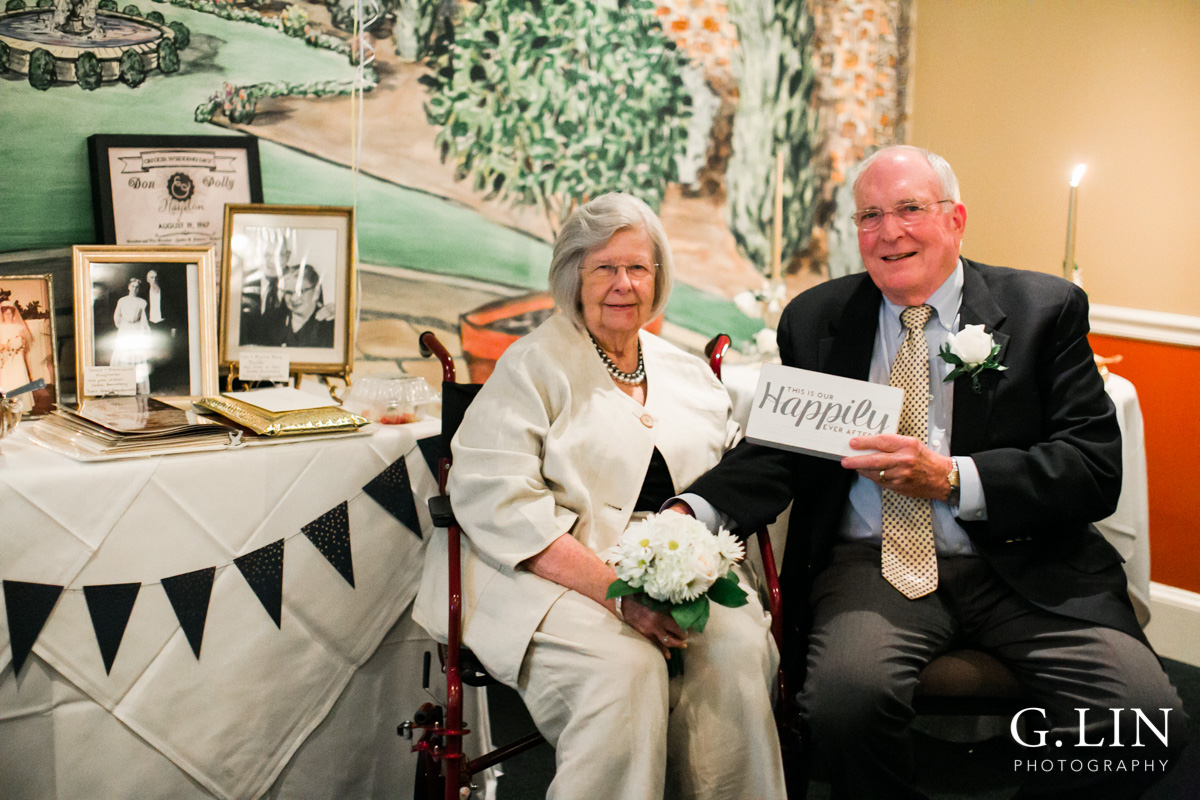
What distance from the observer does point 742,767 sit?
2047mm

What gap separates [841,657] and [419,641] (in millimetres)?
1188

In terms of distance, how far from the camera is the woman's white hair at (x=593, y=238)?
92.8 inches

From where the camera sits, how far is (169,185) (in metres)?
2.75

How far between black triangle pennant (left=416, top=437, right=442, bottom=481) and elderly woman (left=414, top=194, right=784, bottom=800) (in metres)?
0.33

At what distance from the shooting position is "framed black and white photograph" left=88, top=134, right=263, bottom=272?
266 centimetres

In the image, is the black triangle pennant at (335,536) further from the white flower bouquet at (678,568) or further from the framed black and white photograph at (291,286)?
the white flower bouquet at (678,568)

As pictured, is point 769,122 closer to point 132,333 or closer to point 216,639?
point 132,333

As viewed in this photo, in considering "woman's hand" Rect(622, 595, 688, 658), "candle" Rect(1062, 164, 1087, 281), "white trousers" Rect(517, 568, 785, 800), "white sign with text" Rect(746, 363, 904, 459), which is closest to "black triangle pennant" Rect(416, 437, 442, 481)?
"white trousers" Rect(517, 568, 785, 800)

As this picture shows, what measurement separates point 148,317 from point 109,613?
83cm

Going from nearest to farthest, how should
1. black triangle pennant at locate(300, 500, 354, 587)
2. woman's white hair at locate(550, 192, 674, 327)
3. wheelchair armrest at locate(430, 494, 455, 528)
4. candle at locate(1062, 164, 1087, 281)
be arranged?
wheelchair armrest at locate(430, 494, 455, 528)
woman's white hair at locate(550, 192, 674, 327)
black triangle pennant at locate(300, 500, 354, 587)
candle at locate(1062, 164, 1087, 281)

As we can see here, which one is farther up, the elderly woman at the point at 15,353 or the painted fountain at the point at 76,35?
the painted fountain at the point at 76,35

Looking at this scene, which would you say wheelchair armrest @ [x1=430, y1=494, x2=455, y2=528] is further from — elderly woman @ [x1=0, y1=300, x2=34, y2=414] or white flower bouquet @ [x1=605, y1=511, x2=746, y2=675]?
elderly woman @ [x1=0, y1=300, x2=34, y2=414]

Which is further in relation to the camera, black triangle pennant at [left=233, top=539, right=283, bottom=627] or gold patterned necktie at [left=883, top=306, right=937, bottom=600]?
black triangle pennant at [left=233, top=539, right=283, bottom=627]

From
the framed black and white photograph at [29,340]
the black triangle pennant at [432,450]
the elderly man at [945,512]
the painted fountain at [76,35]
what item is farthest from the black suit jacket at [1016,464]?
the painted fountain at [76,35]
